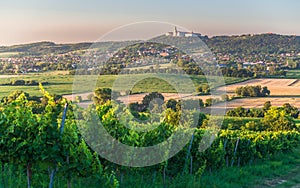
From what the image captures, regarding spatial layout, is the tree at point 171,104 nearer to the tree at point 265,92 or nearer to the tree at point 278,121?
the tree at point 278,121

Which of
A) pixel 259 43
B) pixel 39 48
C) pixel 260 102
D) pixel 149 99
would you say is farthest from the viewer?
pixel 259 43

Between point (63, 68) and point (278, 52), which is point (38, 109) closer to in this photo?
point (63, 68)

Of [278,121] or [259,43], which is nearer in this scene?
[278,121]

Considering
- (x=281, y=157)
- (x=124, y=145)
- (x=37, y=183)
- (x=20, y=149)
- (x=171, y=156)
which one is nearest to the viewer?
(x=20, y=149)

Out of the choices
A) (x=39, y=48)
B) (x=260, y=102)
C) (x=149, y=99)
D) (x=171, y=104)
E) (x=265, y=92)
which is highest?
(x=39, y=48)

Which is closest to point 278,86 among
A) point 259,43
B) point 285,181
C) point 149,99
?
point 259,43

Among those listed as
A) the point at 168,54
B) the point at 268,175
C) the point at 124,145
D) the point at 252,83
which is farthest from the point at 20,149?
the point at 252,83

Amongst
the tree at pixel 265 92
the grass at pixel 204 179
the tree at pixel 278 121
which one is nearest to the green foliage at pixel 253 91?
the tree at pixel 265 92

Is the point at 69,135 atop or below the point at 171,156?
atop

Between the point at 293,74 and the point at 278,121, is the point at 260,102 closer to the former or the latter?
the point at 278,121
